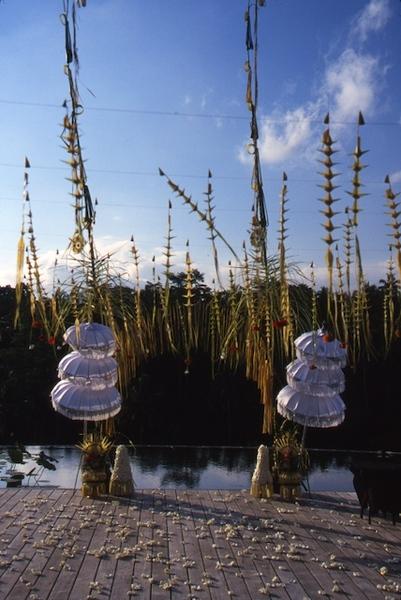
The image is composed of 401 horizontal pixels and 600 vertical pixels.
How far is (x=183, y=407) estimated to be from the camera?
19875 millimetres

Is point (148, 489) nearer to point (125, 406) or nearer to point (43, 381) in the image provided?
point (125, 406)

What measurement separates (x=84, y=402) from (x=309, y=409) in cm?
295

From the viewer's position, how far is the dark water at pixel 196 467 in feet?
32.6

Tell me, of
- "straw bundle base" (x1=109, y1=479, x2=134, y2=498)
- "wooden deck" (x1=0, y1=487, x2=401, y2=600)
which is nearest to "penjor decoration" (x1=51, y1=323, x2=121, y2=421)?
"straw bundle base" (x1=109, y1=479, x2=134, y2=498)

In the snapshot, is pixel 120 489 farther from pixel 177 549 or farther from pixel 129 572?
pixel 129 572

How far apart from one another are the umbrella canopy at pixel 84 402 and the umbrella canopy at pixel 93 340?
51 cm

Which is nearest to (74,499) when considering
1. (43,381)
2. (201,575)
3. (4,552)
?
(4,552)

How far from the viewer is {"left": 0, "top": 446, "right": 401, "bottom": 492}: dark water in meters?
9.92

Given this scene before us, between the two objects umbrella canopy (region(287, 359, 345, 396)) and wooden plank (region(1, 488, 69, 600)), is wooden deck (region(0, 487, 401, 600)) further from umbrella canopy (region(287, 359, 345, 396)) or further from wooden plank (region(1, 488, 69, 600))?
umbrella canopy (region(287, 359, 345, 396))

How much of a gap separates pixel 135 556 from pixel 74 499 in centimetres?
269

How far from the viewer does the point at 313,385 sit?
9.32m

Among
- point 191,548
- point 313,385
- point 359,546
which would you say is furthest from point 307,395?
Result: point 191,548

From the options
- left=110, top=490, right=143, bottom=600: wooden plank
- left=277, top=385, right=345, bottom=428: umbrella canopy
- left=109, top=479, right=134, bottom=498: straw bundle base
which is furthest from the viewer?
left=277, top=385, right=345, bottom=428: umbrella canopy

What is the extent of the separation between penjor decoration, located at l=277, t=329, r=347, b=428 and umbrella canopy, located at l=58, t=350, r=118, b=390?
229cm
